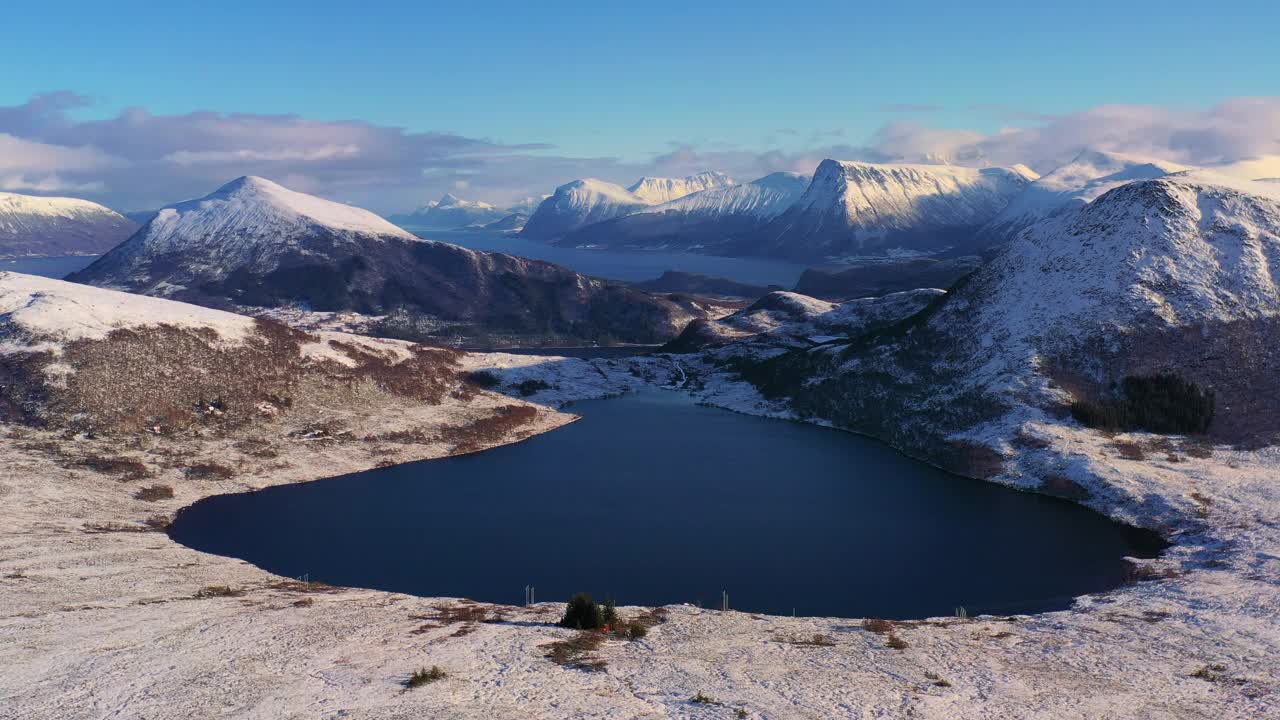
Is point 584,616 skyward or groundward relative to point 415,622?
skyward

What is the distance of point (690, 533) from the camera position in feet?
257

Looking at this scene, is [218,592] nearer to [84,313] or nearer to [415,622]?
[415,622]

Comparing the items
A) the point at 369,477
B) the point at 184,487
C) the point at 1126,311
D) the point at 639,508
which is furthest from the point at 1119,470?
the point at 184,487

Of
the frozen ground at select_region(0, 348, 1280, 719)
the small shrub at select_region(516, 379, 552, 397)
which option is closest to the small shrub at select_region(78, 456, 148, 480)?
the frozen ground at select_region(0, 348, 1280, 719)

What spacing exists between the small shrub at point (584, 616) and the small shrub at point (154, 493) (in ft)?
198

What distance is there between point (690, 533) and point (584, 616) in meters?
32.0

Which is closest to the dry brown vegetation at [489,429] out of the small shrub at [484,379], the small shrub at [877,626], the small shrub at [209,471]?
the small shrub at [484,379]

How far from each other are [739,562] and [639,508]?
18.5 metres

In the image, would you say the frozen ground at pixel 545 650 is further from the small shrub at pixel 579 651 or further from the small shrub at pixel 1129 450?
the small shrub at pixel 1129 450

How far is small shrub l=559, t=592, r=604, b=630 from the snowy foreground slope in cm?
148

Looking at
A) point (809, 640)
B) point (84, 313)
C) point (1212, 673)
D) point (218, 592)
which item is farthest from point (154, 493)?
point (1212, 673)

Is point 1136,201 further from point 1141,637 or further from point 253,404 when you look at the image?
point 253,404

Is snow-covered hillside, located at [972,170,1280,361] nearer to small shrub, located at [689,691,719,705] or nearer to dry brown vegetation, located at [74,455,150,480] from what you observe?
small shrub, located at [689,691,719,705]

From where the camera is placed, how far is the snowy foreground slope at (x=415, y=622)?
3575 centimetres
